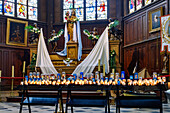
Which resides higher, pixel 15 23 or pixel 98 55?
pixel 15 23

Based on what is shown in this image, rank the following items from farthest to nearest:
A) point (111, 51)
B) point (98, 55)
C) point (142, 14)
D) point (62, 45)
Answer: point (62, 45)
point (142, 14)
point (111, 51)
point (98, 55)

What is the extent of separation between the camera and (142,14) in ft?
50.0

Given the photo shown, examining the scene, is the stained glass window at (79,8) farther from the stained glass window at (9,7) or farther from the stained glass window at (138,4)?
the stained glass window at (9,7)

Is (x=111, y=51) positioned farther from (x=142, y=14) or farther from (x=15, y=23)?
(x=15, y=23)

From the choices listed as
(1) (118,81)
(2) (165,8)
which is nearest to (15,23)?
(2) (165,8)

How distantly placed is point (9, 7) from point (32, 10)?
162 cm

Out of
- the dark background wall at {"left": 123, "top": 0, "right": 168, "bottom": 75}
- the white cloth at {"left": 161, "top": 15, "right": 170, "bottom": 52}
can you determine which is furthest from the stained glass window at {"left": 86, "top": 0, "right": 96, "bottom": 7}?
the white cloth at {"left": 161, "top": 15, "right": 170, "bottom": 52}

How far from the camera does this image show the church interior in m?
10.4

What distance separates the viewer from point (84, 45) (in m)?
17.6

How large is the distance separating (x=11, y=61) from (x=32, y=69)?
3.37 metres

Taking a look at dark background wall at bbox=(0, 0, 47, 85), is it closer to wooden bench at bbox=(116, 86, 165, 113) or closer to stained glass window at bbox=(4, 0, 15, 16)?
stained glass window at bbox=(4, 0, 15, 16)

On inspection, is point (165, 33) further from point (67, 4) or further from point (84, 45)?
point (67, 4)

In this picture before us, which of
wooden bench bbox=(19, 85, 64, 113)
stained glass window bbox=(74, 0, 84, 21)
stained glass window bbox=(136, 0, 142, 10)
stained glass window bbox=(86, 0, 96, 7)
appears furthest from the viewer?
stained glass window bbox=(74, 0, 84, 21)

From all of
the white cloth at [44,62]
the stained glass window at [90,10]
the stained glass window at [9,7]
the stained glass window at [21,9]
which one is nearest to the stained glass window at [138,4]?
the stained glass window at [90,10]
